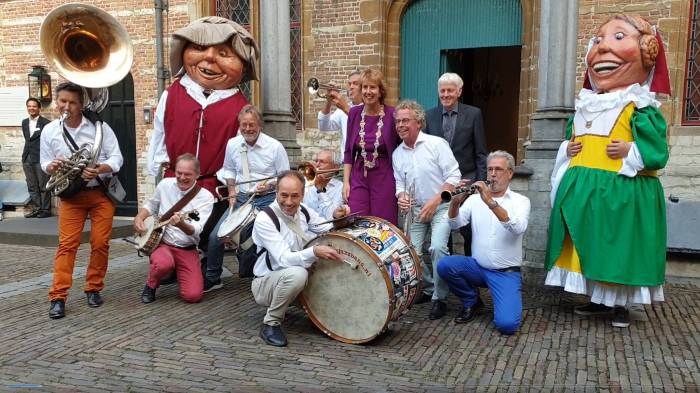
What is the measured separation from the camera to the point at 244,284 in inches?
232

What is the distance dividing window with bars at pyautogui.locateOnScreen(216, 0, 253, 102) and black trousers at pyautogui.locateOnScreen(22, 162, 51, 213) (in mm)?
4040

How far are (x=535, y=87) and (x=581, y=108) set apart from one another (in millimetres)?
3861

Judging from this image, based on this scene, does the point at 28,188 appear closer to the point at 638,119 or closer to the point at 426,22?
the point at 426,22

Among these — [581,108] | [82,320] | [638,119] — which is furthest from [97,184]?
[638,119]

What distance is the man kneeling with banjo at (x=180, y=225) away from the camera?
5.05 metres

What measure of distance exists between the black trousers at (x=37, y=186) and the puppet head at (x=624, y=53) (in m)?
9.52

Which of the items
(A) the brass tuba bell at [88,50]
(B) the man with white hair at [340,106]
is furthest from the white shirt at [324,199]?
(A) the brass tuba bell at [88,50]

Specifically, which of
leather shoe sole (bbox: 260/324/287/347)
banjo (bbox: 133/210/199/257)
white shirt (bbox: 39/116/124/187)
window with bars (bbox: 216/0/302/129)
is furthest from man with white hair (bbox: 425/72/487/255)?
window with bars (bbox: 216/0/302/129)

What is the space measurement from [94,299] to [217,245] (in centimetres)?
114

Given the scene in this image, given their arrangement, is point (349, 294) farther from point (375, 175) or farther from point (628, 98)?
point (628, 98)

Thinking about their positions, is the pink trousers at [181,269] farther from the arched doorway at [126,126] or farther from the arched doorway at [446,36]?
the arched doorway at [126,126]

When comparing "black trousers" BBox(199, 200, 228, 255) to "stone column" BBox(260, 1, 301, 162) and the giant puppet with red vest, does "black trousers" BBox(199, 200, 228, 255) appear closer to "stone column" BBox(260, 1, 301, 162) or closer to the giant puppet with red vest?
the giant puppet with red vest

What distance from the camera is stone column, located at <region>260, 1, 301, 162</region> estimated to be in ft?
22.7

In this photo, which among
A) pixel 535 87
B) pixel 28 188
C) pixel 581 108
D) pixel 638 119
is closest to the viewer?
pixel 638 119
